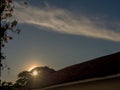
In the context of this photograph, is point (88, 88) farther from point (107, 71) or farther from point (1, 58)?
point (1, 58)

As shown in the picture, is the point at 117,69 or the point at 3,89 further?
the point at 117,69

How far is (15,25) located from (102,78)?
4372mm

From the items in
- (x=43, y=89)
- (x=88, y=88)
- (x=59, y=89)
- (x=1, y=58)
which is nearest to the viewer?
(x=1, y=58)

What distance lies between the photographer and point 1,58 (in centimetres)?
1298

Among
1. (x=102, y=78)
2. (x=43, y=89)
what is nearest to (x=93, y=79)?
(x=102, y=78)

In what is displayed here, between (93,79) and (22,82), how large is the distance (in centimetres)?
337

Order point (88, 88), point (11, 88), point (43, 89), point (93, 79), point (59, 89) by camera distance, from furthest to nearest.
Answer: point (43, 89) < point (59, 89) < point (88, 88) < point (93, 79) < point (11, 88)

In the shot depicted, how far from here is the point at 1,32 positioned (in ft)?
42.7

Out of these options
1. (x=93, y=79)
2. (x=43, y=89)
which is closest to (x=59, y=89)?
(x=43, y=89)

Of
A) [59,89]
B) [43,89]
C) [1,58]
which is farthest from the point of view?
[43,89]

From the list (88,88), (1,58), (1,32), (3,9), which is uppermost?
(3,9)

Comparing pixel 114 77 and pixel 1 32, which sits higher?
pixel 1 32

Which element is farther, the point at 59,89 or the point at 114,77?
the point at 59,89

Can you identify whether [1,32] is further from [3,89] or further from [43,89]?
[43,89]
